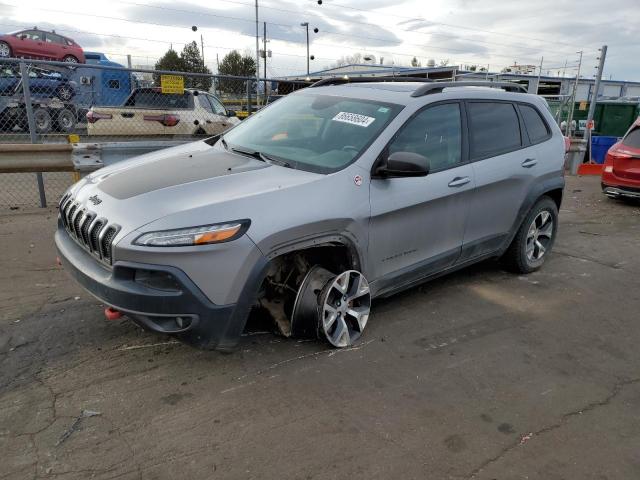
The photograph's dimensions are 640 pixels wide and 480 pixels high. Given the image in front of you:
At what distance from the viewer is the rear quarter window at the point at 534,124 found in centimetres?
516

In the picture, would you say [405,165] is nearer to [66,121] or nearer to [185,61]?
[66,121]

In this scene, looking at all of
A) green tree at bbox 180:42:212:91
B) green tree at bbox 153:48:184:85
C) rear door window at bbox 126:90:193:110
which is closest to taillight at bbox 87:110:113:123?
rear door window at bbox 126:90:193:110

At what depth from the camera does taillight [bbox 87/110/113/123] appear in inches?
416

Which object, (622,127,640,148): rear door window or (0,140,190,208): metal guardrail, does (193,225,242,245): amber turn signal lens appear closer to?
(0,140,190,208): metal guardrail

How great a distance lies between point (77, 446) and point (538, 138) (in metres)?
4.74

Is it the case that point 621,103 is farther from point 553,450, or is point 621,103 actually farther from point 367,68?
point 367,68

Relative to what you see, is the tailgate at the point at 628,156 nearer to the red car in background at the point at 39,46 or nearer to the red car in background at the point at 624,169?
the red car in background at the point at 624,169

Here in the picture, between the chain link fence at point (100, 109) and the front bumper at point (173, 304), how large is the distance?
18.9 feet

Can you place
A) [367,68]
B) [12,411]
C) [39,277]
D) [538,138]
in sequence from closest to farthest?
[12,411]
[39,277]
[538,138]
[367,68]

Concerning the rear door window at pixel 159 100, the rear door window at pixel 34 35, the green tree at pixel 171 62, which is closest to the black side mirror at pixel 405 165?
the rear door window at pixel 159 100

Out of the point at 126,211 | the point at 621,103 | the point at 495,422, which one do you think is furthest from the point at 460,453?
the point at 621,103

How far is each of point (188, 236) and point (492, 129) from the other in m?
3.10

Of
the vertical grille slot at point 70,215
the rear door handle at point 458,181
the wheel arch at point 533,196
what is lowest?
the wheel arch at point 533,196

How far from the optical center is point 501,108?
4898 millimetres
